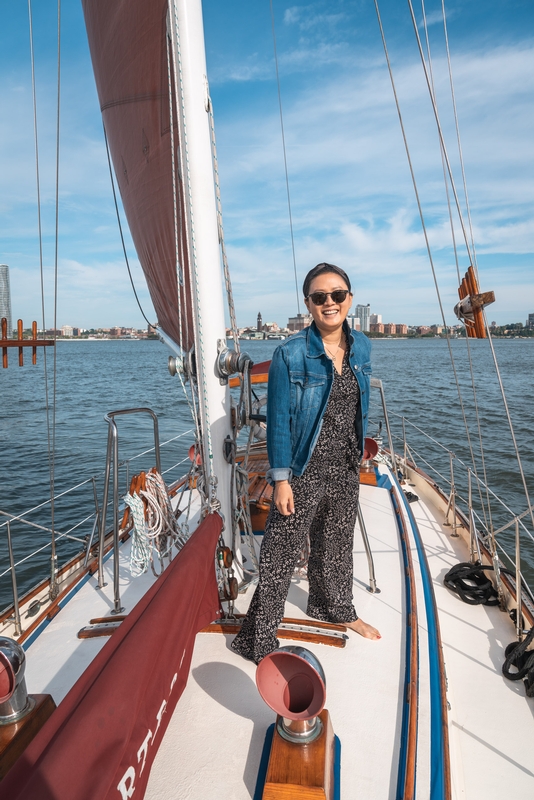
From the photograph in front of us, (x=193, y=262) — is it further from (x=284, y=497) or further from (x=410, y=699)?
(x=410, y=699)

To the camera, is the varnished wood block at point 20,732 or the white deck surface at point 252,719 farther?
the white deck surface at point 252,719

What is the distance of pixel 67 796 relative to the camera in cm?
93

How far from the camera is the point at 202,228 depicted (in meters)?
2.40

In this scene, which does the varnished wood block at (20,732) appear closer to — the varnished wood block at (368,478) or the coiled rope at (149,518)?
the coiled rope at (149,518)

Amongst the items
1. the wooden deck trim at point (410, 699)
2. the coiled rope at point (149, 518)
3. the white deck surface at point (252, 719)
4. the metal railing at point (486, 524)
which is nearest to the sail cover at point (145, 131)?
the coiled rope at point (149, 518)

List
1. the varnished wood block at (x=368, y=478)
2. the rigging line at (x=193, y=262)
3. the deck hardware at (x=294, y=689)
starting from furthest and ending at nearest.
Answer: the varnished wood block at (x=368, y=478), the rigging line at (x=193, y=262), the deck hardware at (x=294, y=689)

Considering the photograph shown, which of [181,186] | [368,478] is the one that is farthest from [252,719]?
[368,478]

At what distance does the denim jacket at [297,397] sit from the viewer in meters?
2.11

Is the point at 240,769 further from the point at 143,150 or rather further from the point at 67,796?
the point at 143,150

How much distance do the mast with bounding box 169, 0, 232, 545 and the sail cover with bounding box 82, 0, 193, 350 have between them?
0.14 m


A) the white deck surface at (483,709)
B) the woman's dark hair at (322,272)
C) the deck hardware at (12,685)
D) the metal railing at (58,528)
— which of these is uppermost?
the woman's dark hair at (322,272)

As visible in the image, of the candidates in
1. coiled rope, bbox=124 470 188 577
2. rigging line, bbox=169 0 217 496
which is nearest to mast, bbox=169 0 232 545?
Result: rigging line, bbox=169 0 217 496

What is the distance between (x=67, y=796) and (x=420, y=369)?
130ft

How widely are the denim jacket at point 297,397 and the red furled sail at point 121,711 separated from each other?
0.60 meters
